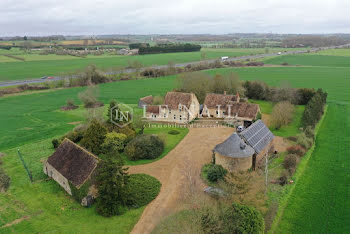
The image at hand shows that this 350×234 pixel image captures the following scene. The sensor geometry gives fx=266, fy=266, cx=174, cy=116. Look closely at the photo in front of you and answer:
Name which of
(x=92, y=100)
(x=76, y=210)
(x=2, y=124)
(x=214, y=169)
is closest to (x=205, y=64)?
(x=92, y=100)

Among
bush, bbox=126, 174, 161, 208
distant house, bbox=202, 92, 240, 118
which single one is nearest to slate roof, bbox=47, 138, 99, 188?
bush, bbox=126, 174, 161, 208

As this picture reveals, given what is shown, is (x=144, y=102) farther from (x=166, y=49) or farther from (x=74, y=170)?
(x=166, y=49)

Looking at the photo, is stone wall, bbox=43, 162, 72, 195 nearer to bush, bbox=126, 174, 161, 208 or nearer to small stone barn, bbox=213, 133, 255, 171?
bush, bbox=126, 174, 161, 208

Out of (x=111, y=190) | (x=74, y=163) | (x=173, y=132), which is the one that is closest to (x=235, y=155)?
(x=111, y=190)

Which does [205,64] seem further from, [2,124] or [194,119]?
[2,124]

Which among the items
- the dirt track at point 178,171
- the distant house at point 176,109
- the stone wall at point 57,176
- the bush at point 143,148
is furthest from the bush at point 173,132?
the stone wall at point 57,176

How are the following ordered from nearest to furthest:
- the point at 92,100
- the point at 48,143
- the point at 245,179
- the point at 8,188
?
the point at 245,179, the point at 8,188, the point at 48,143, the point at 92,100
